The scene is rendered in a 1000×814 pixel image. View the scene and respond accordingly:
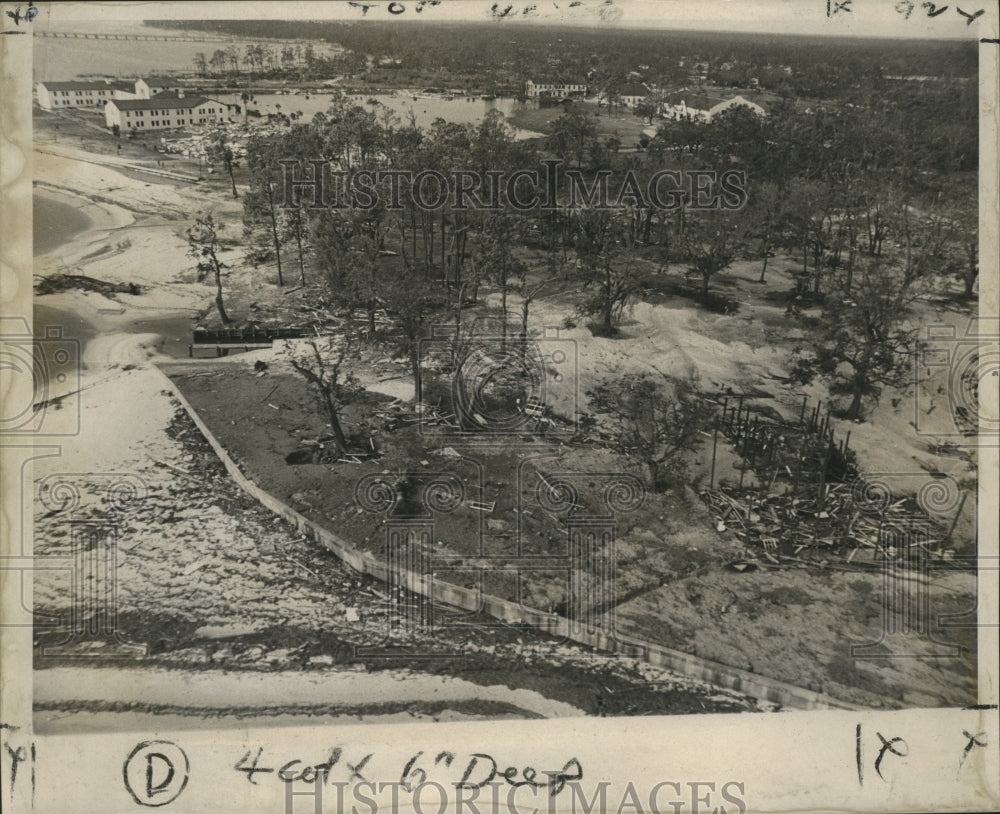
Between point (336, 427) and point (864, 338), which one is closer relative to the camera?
point (336, 427)

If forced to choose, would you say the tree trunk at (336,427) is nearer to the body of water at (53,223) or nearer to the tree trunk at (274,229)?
the tree trunk at (274,229)

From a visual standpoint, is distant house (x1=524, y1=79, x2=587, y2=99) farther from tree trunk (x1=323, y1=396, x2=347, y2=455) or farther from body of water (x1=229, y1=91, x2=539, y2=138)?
tree trunk (x1=323, y1=396, x2=347, y2=455)

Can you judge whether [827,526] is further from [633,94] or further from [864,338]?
[633,94]

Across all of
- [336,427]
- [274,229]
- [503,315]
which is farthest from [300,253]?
[503,315]

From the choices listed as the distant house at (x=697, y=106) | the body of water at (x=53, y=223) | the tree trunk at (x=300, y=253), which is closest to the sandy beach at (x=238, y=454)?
the body of water at (x=53, y=223)

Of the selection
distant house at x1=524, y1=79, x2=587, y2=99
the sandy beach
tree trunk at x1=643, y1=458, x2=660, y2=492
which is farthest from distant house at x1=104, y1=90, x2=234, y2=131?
tree trunk at x1=643, y1=458, x2=660, y2=492

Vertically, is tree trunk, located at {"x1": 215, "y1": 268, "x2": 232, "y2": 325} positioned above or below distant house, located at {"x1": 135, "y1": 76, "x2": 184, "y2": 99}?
below
